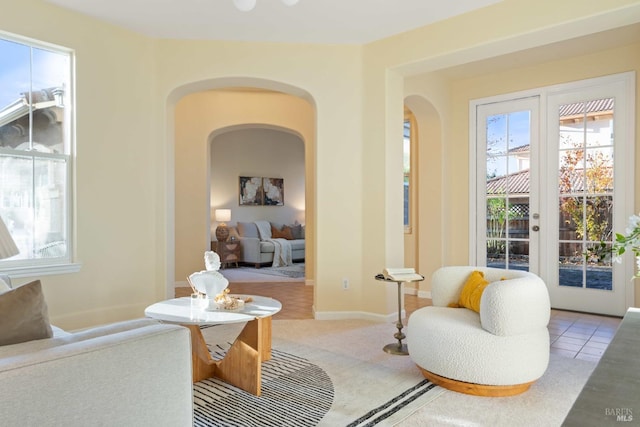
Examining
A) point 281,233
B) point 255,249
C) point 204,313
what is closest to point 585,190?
point 204,313

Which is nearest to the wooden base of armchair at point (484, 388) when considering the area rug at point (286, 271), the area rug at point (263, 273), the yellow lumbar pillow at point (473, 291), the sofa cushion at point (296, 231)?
the yellow lumbar pillow at point (473, 291)

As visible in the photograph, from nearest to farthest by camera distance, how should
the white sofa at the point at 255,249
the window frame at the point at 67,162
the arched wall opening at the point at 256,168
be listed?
1. the window frame at the point at 67,162
2. the white sofa at the point at 255,249
3. the arched wall opening at the point at 256,168

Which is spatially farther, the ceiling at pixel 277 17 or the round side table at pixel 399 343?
the ceiling at pixel 277 17

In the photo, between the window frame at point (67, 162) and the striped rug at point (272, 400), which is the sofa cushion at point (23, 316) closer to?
the striped rug at point (272, 400)

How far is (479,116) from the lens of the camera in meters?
5.44

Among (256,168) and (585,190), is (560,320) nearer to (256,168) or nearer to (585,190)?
(585,190)

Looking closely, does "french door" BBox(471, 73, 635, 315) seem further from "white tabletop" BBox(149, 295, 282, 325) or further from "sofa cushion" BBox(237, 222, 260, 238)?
"sofa cushion" BBox(237, 222, 260, 238)

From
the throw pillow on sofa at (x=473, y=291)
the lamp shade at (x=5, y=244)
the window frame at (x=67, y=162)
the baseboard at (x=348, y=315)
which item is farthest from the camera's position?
the baseboard at (x=348, y=315)

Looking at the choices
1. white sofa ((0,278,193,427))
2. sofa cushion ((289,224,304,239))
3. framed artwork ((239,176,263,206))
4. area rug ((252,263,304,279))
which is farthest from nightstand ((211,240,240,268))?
white sofa ((0,278,193,427))

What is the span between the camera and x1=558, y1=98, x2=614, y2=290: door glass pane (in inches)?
180

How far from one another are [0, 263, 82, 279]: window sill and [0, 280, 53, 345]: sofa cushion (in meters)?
2.32

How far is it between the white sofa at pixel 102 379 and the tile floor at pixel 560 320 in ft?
9.86

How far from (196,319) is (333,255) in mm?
2181

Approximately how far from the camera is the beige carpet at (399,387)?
225cm
